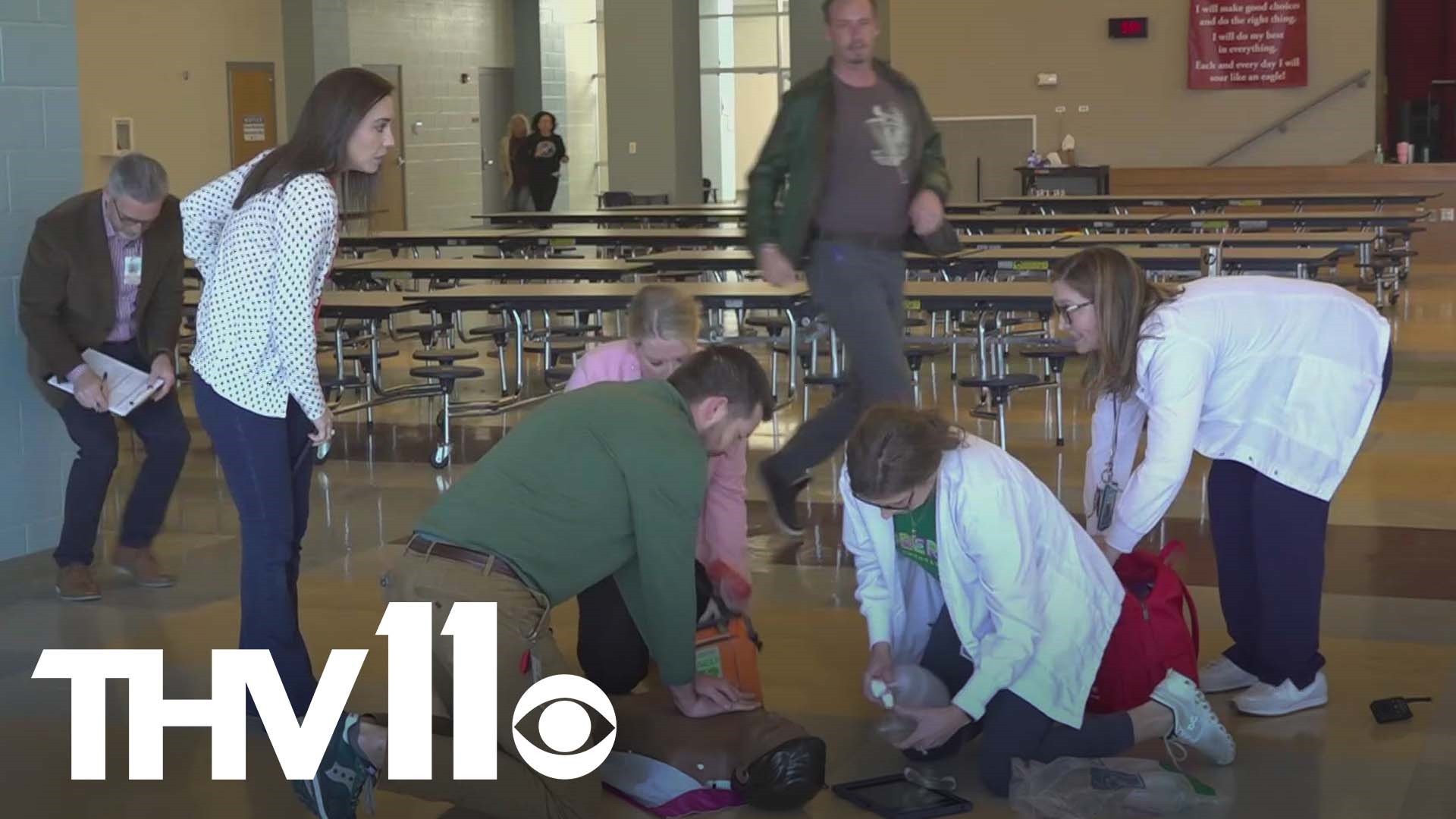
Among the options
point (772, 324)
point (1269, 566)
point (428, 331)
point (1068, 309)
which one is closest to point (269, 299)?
point (1068, 309)

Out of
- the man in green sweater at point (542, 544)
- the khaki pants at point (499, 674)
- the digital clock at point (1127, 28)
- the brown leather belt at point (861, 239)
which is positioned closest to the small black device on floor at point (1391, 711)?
the man in green sweater at point (542, 544)

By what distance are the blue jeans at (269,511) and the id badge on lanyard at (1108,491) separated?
173 centimetres

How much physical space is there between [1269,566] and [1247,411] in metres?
0.36

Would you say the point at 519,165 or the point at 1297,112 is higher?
the point at 1297,112

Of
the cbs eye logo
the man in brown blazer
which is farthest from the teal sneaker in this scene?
the man in brown blazer

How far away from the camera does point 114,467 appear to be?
17.5ft

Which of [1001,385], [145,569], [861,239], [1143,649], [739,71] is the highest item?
[739,71]

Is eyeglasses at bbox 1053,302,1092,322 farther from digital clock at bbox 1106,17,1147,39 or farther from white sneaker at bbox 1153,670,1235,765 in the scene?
digital clock at bbox 1106,17,1147,39

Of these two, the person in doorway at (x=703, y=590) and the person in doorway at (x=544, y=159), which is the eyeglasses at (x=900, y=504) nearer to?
the person in doorway at (x=703, y=590)

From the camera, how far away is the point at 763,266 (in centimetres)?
506

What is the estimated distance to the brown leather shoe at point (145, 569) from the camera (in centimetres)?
539

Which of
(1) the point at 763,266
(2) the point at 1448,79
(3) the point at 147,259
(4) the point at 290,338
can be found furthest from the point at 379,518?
(2) the point at 1448,79

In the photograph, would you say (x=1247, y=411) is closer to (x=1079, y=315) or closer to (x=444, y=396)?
(x=1079, y=315)

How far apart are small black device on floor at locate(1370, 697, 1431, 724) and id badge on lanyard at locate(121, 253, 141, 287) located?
11.7ft
